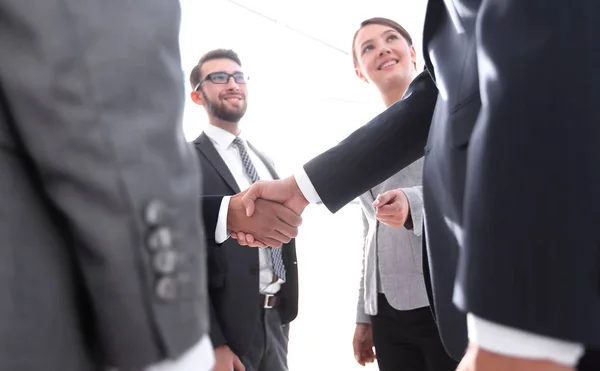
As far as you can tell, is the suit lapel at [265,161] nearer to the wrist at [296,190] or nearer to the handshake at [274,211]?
the handshake at [274,211]

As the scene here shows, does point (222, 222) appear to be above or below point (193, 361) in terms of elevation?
above

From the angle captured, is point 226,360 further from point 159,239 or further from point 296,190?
point 159,239

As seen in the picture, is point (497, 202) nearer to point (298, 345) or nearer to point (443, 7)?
point (443, 7)

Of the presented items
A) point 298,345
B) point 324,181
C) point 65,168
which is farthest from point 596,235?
point 298,345

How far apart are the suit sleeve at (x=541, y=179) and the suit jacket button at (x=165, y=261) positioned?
1.04 feet

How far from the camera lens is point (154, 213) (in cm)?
53

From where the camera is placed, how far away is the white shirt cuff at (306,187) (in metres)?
1.41

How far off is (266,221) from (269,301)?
85 cm

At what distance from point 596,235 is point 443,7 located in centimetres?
55

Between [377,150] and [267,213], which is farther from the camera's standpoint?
[267,213]

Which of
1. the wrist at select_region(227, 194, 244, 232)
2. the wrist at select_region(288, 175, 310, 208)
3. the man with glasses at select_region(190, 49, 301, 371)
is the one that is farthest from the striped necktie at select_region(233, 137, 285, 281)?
the wrist at select_region(288, 175, 310, 208)

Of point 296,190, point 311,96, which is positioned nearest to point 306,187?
point 296,190

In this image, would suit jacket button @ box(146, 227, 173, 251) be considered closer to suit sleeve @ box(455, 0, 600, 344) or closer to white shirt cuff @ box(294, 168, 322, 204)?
suit sleeve @ box(455, 0, 600, 344)

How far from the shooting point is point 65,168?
505 mm
